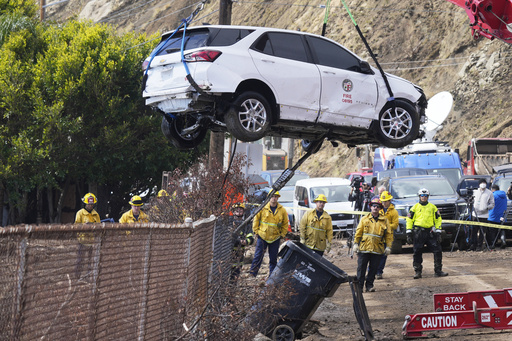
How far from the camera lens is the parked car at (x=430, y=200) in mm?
17609

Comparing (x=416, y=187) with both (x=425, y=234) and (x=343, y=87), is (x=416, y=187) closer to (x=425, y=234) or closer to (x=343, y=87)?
(x=425, y=234)

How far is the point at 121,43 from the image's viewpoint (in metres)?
24.4

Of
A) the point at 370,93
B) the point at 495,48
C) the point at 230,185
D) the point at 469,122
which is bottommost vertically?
the point at 230,185

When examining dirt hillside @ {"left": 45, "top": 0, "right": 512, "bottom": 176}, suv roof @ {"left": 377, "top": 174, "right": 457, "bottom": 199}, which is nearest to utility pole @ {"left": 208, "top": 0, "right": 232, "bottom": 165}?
suv roof @ {"left": 377, "top": 174, "right": 457, "bottom": 199}

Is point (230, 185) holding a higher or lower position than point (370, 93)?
lower

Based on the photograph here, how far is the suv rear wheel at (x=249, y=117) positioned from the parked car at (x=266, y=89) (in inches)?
0.5

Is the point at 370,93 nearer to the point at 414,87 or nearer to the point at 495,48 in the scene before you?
the point at 414,87

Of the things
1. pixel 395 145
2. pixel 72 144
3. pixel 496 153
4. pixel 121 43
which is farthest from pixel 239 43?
pixel 496 153

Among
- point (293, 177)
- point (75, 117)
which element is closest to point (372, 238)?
point (75, 117)

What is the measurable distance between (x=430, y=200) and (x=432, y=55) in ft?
102

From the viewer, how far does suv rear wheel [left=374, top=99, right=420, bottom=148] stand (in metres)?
10.5

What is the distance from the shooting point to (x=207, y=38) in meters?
9.33

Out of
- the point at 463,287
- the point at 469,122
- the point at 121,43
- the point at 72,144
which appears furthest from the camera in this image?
the point at 469,122

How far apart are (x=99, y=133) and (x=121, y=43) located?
3632mm
